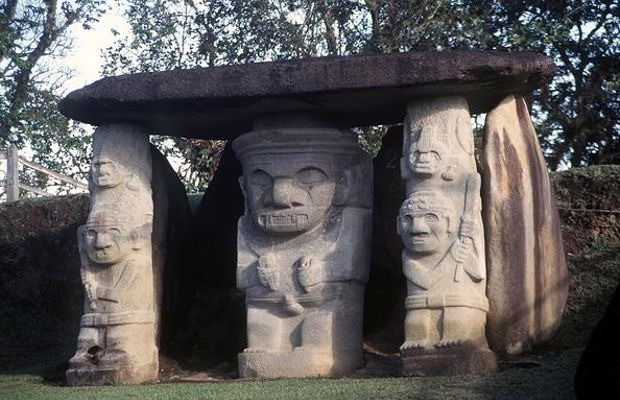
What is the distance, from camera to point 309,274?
401 inches

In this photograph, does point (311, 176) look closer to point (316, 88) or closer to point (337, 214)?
point (337, 214)

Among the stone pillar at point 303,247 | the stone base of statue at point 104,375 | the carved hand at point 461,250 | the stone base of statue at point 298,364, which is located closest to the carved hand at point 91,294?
the stone base of statue at point 104,375

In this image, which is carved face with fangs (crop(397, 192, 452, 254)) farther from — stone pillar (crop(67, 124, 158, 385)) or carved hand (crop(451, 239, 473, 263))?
stone pillar (crop(67, 124, 158, 385))

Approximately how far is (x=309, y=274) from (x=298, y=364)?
736 mm

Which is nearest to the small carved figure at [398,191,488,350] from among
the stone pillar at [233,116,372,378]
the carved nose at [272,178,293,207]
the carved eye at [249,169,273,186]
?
the stone pillar at [233,116,372,378]

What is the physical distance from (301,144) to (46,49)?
1060 centimetres

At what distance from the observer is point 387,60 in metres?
9.84

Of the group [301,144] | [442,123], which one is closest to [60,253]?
[301,144]

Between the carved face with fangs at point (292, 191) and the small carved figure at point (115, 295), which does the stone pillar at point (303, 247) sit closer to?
the carved face with fangs at point (292, 191)

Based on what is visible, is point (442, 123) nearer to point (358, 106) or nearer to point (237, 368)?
point (358, 106)

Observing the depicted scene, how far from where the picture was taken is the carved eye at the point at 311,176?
34.7 ft

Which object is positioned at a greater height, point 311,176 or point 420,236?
point 311,176

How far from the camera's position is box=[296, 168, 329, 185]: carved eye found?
10.6 metres

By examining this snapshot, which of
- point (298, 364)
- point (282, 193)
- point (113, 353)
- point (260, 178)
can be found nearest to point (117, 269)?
point (113, 353)
